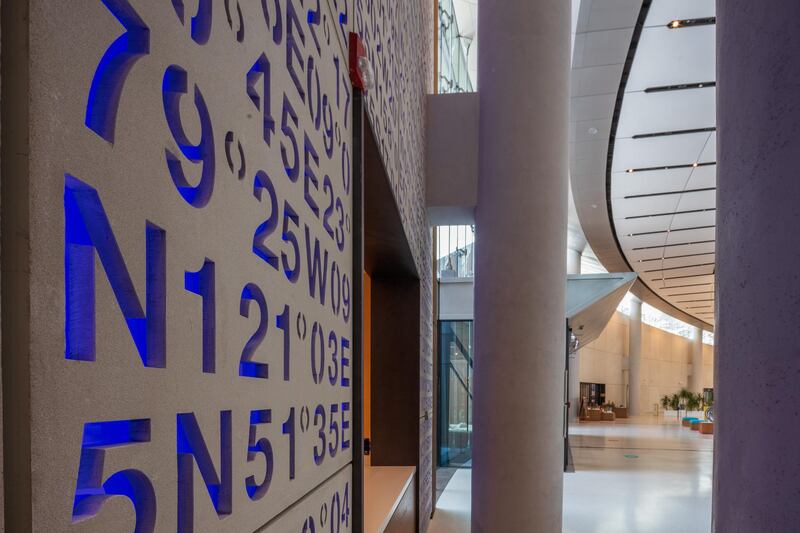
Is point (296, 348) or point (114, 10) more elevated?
point (114, 10)

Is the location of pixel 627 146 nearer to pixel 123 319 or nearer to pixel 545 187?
pixel 545 187

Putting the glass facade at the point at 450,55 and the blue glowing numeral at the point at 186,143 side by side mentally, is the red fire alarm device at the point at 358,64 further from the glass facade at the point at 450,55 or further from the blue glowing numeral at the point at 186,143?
the glass facade at the point at 450,55

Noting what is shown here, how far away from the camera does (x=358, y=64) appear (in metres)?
2.05

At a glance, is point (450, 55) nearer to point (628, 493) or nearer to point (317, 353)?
point (628, 493)

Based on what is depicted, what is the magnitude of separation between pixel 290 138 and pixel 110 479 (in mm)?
812

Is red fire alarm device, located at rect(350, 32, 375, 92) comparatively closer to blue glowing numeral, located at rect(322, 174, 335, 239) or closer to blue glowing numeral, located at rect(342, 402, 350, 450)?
blue glowing numeral, located at rect(322, 174, 335, 239)

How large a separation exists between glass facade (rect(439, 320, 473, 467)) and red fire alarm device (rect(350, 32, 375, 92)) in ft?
26.2

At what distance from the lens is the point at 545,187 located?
568 cm

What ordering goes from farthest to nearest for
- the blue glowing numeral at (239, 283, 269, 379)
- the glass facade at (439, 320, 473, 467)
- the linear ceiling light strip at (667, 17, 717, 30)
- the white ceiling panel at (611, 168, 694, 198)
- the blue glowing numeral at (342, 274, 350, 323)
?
1. the white ceiling panel at (611, 168, 694, 198)
2. the glass facade at (439, 320, 473, 467)
3. the linear ceiling light strip at (667, 17, 717, 30)
4. the blue glowing numeral at (342, 274, 350, 323)
5. the blue glowing numeral at (239, 283, 269, 379)

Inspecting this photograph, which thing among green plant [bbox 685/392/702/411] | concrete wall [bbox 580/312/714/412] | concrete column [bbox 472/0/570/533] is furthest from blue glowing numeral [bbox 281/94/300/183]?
concrete wall [bbox 580/312/714/412]

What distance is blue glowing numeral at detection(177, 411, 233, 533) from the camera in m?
0.79

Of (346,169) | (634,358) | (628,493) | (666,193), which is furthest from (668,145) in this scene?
(634,358)

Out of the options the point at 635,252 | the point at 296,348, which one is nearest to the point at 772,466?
the point at 296,348

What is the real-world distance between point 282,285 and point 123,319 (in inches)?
23.0
